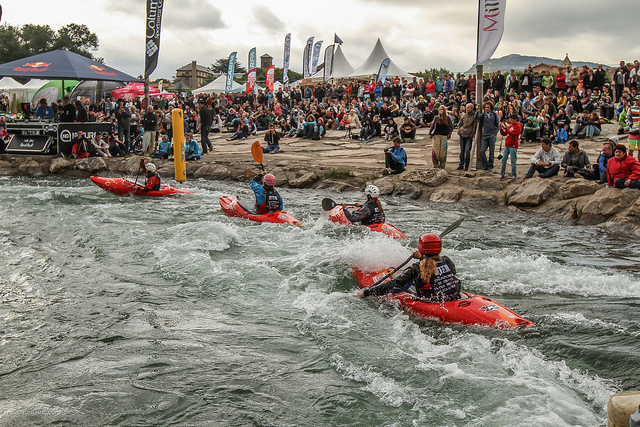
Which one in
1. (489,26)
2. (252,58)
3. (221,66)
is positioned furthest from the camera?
(221,66)

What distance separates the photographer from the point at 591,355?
4930 millimetres

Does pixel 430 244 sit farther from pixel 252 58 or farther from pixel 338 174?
pixel 252 58

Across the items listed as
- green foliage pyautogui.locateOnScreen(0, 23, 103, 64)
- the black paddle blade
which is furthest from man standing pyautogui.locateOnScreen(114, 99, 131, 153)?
green foliage pyautogui.locateOnScreen(0, 23, 103, 64)

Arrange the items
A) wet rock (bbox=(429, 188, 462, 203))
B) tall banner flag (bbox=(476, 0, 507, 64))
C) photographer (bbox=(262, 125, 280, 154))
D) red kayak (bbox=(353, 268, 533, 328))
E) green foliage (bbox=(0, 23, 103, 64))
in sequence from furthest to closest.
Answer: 1. green foliage (bbox=(0, 23, 103, 64))
2. photographer (bbox=(262, 125, 280, 154))
3. wet rock (bbox=(429, 188, 462, 203))
4. tall banner flag (bbox=(476, 0, 507, 64))
5. red kayak (bbox=(353, 268, 533, 328))

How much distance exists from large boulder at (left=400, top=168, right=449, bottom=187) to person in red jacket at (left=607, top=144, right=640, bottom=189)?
3.72 meters

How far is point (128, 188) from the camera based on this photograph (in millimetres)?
13555

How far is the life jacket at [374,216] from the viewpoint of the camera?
904 centimetres

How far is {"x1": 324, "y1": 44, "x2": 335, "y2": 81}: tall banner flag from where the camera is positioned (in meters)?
30.0

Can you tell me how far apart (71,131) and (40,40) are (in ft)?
164

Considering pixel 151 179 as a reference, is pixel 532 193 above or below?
below

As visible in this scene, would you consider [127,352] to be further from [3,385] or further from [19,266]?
[19,266]

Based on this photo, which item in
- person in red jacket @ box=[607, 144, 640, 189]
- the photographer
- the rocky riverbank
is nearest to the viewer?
person in red jacket @ box=[607, 144, 640, 189]

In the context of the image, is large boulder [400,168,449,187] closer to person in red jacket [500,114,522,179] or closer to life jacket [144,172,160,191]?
person in red jacket [500,114,522,179]

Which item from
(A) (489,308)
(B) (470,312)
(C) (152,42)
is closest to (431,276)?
(B) (470,312)
